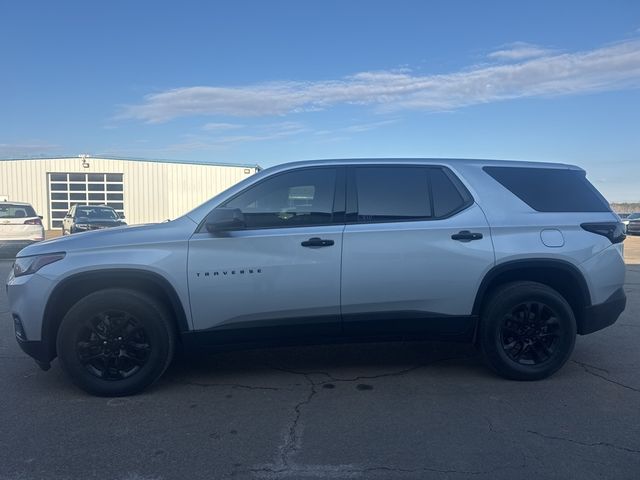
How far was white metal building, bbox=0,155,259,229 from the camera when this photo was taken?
99.9ft

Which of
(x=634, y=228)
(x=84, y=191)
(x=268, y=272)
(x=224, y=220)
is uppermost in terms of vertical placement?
(x=84, y=191)

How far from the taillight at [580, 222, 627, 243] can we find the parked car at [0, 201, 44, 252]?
1370 centimetres

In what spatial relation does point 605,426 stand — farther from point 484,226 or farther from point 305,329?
point 305,329

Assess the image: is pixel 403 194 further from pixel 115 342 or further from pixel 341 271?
pixel 115 342

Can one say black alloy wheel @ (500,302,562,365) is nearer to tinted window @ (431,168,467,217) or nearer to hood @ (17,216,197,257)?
tinted window @ (431,168,467,217)

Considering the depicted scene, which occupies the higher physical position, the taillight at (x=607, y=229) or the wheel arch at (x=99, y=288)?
the taillight at (x=607, y=229)

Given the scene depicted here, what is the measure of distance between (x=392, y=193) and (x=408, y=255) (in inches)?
22.7

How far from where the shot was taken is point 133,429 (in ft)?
12.4

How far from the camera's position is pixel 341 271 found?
4379 mm

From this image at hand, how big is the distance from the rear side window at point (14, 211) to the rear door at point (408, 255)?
12.9 metres

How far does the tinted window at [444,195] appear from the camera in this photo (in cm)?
466

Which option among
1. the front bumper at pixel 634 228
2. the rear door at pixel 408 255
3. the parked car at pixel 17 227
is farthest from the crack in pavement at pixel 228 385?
the front bumper at pixel 634 228

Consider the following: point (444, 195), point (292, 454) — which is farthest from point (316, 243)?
point (292, 454)

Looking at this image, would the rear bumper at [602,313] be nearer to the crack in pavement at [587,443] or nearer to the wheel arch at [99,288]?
Result: the crack in pavement at [587,443]
